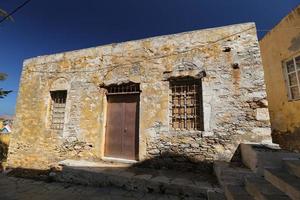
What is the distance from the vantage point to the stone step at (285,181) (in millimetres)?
1982

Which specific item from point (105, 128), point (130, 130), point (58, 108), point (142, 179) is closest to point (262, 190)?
point (142, 179)

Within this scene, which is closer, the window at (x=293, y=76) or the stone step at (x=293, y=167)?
the stone step at (x=293, y=167)

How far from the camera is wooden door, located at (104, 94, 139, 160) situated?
5457 millimetres

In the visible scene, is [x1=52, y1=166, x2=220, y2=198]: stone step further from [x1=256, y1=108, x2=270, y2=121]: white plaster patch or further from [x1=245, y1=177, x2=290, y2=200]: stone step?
[x1=256, y1=108, x2=270, y2=121]: white plaster patch

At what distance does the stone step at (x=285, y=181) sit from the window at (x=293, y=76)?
4.17 meters

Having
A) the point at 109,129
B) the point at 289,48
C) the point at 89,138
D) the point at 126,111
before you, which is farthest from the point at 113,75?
the point at 289,48

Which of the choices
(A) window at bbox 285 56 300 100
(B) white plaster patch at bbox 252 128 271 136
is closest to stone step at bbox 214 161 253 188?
(B) white plaster patch at bbox 252 128 271 136

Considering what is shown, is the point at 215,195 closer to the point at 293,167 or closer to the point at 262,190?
the point at 262,190

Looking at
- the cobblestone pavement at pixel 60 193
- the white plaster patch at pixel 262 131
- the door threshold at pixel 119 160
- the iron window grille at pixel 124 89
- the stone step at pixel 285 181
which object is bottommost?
the cobblestone pavement at pixel 60 193

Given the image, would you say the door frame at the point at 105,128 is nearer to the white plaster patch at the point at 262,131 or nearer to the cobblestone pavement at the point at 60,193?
the cobblestone pavement at the point at 60,193

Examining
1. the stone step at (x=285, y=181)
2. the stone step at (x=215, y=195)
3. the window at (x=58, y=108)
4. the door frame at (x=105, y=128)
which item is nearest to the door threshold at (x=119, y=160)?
the door frame at (x=105, y=128)

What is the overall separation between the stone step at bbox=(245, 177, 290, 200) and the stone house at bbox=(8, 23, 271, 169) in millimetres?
1513

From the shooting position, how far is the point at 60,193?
13.4ft

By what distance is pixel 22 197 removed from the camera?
383 cm
